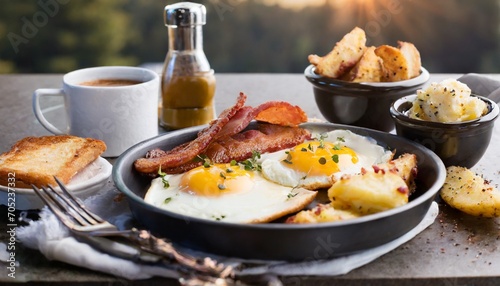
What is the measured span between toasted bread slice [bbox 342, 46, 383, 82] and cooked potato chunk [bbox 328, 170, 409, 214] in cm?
85

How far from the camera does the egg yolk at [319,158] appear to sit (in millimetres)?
1990

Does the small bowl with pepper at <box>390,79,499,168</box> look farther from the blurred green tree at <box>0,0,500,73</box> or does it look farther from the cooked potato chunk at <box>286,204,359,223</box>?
the blurred green tree at <box>0,0,500,73</box>

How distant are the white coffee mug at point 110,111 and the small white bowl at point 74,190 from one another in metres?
0.35

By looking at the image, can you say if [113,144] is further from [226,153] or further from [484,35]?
[484,35]

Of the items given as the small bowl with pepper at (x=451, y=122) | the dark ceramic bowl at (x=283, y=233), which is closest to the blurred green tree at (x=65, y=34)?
the small bowl with pepper at (x=451, y=122)

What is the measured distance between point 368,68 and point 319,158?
59 cm

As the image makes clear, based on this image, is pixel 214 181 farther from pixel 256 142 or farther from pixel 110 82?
pixel 110 82

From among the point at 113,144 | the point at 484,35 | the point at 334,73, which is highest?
the point at 334,73

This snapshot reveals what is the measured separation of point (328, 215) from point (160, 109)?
4.50 feet

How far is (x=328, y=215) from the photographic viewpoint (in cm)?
161

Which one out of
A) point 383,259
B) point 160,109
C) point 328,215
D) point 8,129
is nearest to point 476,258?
point 383,259

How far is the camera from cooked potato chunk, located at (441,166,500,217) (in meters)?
1.86

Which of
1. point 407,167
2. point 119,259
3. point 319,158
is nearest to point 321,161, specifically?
point 319,158

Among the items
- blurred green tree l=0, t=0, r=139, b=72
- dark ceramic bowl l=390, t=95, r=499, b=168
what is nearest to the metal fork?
dark ceramic bowl l=390, t=95, r=499, b=168
